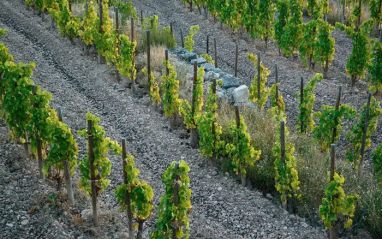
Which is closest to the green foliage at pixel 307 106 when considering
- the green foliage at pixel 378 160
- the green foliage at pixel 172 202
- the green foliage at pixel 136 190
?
the green foliage at pixel 378 160

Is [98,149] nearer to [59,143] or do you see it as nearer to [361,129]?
[59,143]

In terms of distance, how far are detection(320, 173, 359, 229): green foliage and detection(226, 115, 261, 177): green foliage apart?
1365 mm

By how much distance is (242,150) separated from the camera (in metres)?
6.51

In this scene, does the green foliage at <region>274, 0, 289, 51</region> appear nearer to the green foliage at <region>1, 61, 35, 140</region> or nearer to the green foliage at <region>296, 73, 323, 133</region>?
the green foliage at <region>296, 73, 323, 133</region>

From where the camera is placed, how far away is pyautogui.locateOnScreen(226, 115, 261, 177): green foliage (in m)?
6.46

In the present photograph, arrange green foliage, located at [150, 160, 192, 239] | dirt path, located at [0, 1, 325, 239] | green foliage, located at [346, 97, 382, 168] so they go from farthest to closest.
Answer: green foliage, located at [346, 97, 382, 168], dirt path, located at [0, 1, 325, 239], green foliage, located at [150, 160, 192, 239]

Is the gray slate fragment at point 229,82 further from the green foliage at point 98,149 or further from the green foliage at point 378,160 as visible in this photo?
the green foliage at point 98,149

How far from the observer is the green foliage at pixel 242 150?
646 centimetres

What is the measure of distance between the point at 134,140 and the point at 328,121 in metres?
3.21

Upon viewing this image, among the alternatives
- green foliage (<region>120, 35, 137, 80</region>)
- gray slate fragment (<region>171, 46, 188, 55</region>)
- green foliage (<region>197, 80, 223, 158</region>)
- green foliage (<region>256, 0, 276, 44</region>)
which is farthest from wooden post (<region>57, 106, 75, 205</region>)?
green foliage (<region>256, 0, 276, 44</region>)

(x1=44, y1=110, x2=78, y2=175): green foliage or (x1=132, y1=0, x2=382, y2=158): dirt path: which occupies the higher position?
(x1=44, y1=110, x2=78, y2=175): green foliage

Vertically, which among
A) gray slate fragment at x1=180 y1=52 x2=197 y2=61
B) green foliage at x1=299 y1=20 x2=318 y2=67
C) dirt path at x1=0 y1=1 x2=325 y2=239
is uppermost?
green foliage at x1=299 y1=20 x2=318 y2=67

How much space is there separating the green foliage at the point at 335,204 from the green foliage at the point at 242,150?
4.48 feet

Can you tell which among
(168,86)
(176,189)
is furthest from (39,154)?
(168,86)
